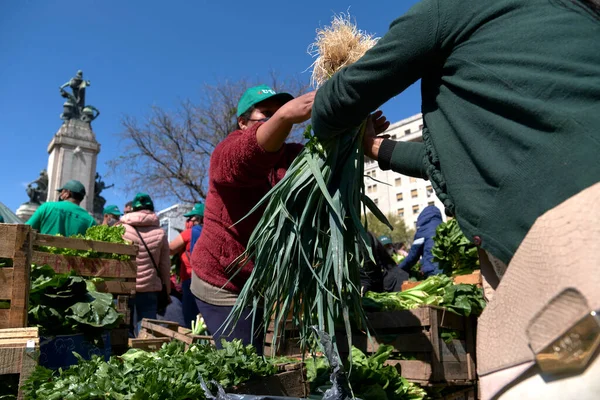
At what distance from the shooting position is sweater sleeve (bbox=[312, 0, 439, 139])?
1275mm

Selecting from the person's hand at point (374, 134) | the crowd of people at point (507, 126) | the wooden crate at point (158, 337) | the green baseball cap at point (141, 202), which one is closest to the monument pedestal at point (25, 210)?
the green baseball cap at point (141, 202)

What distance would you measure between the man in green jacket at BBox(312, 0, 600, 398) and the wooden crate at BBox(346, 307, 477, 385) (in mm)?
1918

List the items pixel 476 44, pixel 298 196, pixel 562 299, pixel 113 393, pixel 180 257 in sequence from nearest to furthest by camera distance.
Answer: pixel 562 299
pixel 476 44
pixel 113 393
pixel 298 196
pixel 180 257

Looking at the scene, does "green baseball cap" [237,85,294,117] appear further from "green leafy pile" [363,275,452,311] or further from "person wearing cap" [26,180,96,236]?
"person wearing cap" [26,180,96,236]

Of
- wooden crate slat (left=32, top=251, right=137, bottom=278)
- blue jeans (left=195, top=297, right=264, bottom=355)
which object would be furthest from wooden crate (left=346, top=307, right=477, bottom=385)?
wooden crate slat (left=32, top=251, right=137, bottom=278)

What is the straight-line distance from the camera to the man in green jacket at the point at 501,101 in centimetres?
105

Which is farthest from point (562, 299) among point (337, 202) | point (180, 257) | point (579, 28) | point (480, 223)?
point (180, 257)

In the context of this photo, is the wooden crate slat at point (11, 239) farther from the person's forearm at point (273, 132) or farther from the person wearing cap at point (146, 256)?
the person wearing cap at point (146, 256)

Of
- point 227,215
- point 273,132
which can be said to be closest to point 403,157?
point 273,132

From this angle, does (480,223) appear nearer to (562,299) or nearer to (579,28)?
(562,299)

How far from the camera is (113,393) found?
184 cm

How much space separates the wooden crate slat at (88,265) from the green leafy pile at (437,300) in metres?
1.79

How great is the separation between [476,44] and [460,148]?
255 millimetres

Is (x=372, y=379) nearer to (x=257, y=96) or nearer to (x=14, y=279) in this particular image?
(x=257, y=96)
